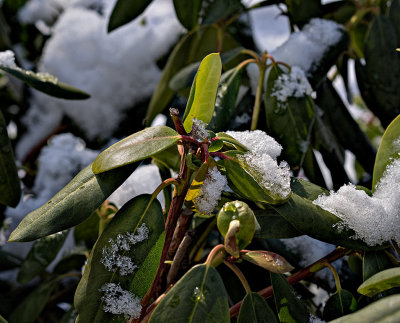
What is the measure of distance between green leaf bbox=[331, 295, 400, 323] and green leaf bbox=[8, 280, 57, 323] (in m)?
0.69

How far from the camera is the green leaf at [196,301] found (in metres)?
0.51

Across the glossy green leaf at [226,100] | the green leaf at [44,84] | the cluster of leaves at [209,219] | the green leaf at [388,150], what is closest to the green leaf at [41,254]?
the cluster of leaves at [209,219]

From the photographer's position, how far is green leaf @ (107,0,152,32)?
1019mm

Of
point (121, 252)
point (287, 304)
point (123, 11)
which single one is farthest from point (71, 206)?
point (123, 11)

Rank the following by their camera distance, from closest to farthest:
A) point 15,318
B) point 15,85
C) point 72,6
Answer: point 15,318
point 15,85
point 72,6

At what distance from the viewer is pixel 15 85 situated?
1338mm

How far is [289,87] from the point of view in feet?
2.81

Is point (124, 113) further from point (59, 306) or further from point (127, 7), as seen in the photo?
point (59, 306)

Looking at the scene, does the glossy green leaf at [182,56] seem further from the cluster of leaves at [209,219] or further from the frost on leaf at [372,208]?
the frost on leaf at [372,208]

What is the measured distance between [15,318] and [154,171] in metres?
Result: 0.42

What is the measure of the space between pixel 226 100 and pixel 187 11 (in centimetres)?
30

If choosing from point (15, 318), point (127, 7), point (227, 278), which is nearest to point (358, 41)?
point (127, 7)

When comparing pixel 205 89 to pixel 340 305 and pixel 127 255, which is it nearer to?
pixel 127 255

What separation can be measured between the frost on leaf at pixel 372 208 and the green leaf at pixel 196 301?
19 cm
